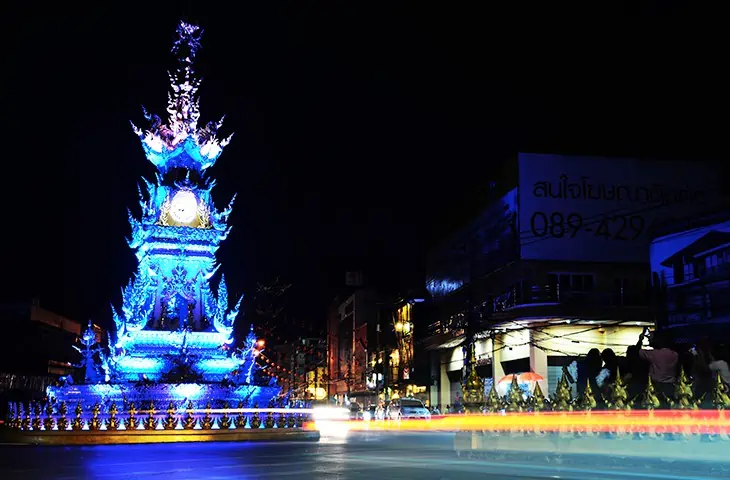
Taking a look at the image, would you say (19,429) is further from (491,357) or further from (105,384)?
(491,357)

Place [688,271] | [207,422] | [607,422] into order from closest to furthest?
[607,422], [207,422], [688,271]

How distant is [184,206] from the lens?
96.6ft

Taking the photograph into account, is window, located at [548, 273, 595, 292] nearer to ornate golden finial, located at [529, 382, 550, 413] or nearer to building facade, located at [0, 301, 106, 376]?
ornate golden finial, located at [529, 382, 550, 413]

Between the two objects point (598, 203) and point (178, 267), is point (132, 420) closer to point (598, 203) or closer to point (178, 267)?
point (178, 267)

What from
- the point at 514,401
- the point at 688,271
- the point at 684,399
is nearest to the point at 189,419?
the point at 514,401

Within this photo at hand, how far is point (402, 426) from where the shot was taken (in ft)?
134

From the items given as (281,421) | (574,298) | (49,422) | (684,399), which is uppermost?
(574,298)

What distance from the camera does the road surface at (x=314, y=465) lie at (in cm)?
1316

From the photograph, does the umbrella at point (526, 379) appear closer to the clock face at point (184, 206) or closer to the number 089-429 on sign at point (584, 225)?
the number 089-429 on sign at point (584, 225)

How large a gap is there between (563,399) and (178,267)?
16.6 metres

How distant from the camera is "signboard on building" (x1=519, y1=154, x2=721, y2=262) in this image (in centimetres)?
4644

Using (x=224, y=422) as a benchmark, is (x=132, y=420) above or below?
above

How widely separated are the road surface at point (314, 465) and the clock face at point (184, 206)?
10484mm

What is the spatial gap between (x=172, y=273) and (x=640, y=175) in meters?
31.6
